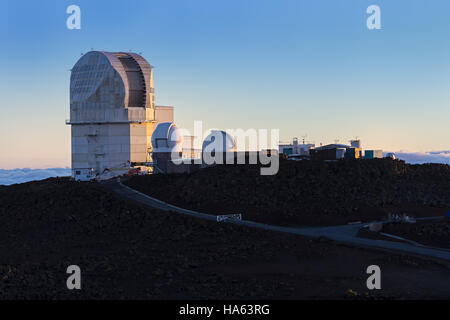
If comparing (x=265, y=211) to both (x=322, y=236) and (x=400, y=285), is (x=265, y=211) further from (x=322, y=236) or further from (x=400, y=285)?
(x=400, y=285)

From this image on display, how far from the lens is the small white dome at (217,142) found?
160ft

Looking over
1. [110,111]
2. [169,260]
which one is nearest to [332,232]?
[169,260]

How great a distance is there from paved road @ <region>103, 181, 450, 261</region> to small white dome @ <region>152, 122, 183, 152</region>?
41.4ft

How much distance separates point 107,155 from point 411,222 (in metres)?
37.7

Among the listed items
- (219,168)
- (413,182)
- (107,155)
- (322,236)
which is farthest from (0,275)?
(107,155)

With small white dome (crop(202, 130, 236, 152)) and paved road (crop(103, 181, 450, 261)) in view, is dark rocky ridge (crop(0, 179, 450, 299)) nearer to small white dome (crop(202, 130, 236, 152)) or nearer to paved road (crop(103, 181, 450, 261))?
paved road (crop(103, 181, 450, 261))

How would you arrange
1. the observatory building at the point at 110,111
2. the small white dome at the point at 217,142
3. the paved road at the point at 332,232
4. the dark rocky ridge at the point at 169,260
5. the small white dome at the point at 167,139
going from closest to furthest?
the dark rocky ridge at the point at 169,260, the paved road at the point at 332,232, the small white dome at the point at 217,142, the small white dome at the point at 167,139, the observatory building at the point at 110,111

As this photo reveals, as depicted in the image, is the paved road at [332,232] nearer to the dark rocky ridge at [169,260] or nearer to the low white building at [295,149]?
the dark rocky ridge at [169,260]

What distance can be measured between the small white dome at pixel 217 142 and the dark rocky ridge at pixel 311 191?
6916mm

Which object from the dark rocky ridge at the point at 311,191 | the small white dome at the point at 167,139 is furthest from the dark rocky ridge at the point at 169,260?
the small white dome at the point at 167,139

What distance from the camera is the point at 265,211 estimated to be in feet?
111

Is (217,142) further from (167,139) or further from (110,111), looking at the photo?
(110,111)

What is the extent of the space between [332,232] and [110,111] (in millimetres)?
36142

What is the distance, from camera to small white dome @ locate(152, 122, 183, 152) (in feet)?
172
